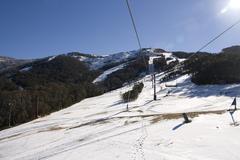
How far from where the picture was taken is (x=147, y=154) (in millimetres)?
17531

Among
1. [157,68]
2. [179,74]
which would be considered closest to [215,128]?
[179,74]

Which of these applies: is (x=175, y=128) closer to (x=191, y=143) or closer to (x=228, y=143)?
(x=191, y=143)

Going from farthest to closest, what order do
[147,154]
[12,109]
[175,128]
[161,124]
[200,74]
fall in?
[12,109] → [200,74] → [161,124] → [175,128] → [147,154]

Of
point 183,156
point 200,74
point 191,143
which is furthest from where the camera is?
point 200,74

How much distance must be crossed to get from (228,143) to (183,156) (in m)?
3.46

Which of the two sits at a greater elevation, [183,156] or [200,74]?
[200,74]

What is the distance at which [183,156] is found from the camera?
643 inches

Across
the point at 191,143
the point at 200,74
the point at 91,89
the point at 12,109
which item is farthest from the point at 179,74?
the point at 191,143

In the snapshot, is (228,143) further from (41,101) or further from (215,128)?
(41,101)

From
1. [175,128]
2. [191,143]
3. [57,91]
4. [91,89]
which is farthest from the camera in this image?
[91,89]

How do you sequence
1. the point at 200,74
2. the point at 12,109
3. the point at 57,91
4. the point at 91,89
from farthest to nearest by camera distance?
the point at 91,89
the point at 57,91
the point at 12,109
the point at 200,74

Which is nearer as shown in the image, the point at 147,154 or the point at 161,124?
the point at 147,154

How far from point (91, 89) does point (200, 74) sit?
65.6m

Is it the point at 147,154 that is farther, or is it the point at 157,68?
the point at 157,68
